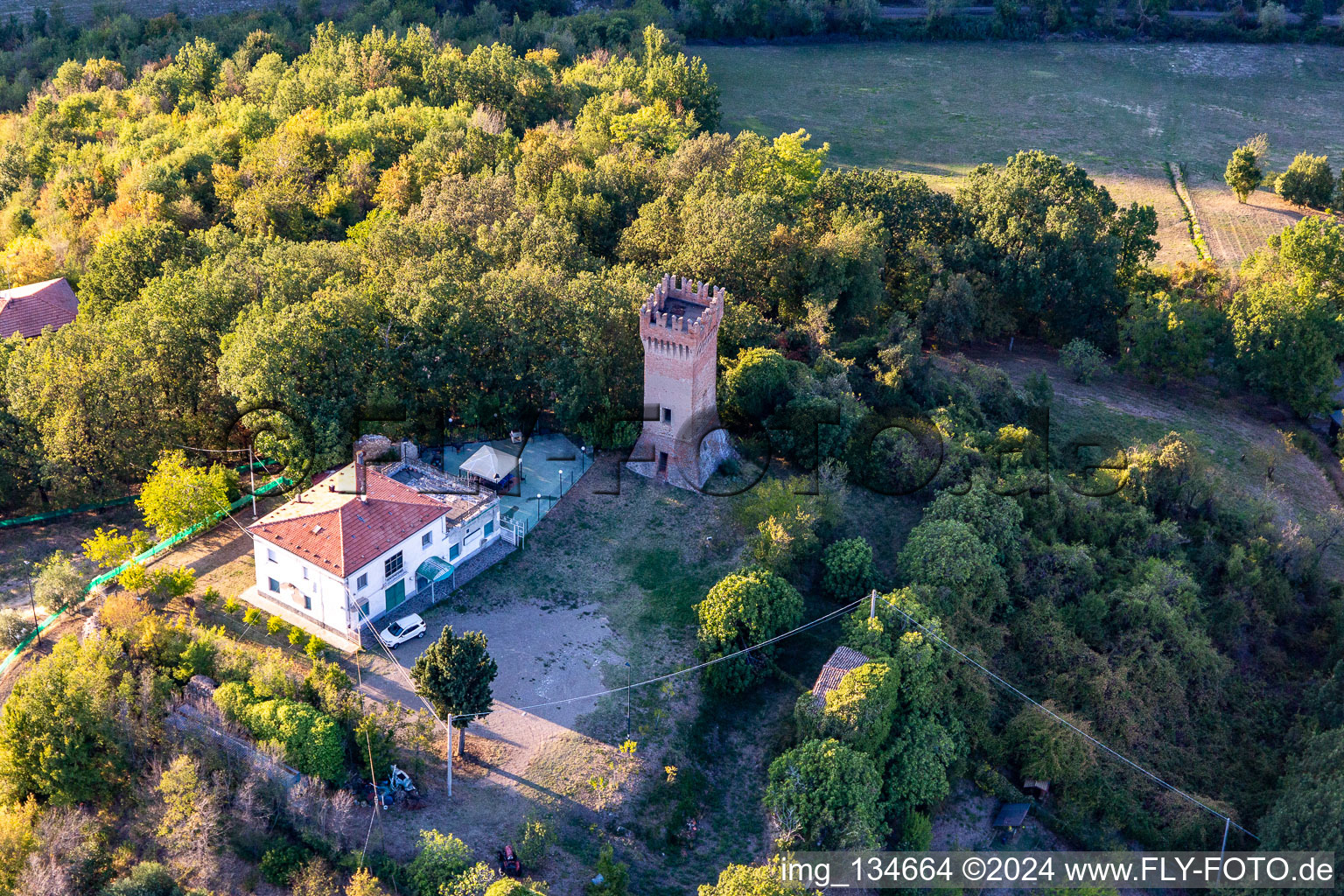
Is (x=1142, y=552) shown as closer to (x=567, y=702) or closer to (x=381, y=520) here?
(x=567, y=702)

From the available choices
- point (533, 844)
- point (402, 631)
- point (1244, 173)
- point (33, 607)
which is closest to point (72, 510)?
point (33, 607)

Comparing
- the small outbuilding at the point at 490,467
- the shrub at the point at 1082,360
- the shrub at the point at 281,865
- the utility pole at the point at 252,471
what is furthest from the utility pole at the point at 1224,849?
the utility pole at the point at 252,471

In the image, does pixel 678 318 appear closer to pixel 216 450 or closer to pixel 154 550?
pixel 216 450

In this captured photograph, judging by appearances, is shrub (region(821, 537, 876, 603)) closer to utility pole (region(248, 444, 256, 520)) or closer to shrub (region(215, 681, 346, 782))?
shrub (region(215, 681, 346, 782))

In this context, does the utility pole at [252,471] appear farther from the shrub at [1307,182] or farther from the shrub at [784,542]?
the shrub at [1307,182]

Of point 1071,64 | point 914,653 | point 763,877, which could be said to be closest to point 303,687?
point 763,877

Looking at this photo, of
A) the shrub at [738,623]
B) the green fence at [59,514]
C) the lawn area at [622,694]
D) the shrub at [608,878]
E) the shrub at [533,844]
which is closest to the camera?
the shrub at [533,844]
